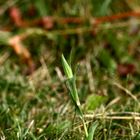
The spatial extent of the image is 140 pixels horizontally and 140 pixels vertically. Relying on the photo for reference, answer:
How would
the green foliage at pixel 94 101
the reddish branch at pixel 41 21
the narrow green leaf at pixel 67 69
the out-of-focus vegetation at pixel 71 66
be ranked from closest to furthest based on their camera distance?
the narrow green leaf at pixel 67 69, the out-of-focus vegetation at pixel 71 66, the green foliage at pixel 94 101, the reddish branch at pixel 41 21

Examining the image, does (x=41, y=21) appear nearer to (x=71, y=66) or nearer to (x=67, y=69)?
(x=71, y=66)

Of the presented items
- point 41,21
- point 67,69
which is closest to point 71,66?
point 41,21

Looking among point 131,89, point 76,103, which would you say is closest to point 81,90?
point 131,89

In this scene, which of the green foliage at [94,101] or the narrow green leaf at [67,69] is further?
the green foliage at [94,101]

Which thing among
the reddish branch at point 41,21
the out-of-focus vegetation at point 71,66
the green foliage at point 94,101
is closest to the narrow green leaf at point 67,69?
the out-of-focus vegetation at point 71,66

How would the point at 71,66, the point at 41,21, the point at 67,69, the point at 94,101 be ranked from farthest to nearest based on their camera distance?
the point at 41,21
the point at 71,66
the point at 94,101
the point at 67,69

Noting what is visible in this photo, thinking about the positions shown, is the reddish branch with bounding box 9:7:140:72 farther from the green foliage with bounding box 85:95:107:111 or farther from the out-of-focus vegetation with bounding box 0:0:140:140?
the green foliage with bounding box 85:95:107:111

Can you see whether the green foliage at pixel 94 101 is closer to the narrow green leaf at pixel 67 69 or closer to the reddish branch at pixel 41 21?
the narrow green leaf at pixel 67 69

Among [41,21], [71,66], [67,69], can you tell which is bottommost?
[71,66]

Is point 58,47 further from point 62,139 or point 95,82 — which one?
point 62,139
